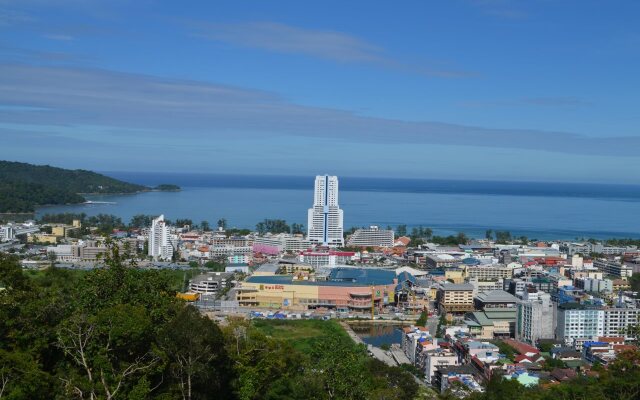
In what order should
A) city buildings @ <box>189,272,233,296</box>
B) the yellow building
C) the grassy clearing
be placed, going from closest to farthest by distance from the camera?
the grassy clearing
city buildings @ <box>189,272,233,296</box>
the yellow building

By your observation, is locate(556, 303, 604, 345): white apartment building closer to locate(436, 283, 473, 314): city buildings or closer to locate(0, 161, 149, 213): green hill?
locate(436, 283, 473, 314): city buildings

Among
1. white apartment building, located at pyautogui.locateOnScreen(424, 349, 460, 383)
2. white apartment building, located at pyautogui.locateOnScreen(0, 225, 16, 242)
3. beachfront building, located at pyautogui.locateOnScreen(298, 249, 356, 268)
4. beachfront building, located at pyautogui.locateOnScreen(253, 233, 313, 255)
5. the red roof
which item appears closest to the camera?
white apartment building, located at pyautogui.locateOnScreen(424, 349, 460, 383)

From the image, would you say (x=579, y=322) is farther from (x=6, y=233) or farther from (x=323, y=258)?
(x=6, y=233)

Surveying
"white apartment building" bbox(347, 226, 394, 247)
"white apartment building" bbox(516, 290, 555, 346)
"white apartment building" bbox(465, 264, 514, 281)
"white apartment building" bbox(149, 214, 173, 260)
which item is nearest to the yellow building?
"white apartment building" bbox(465, 264, 514, 281)

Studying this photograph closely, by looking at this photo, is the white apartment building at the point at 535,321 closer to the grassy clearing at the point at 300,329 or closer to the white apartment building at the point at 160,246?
the grassy clearing at the point at 300,329

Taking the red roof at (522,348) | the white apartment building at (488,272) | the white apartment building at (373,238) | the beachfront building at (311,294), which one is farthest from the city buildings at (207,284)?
the white apartment building at (373,238)

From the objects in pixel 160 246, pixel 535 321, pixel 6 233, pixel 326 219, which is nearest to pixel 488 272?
pixel 535 321
